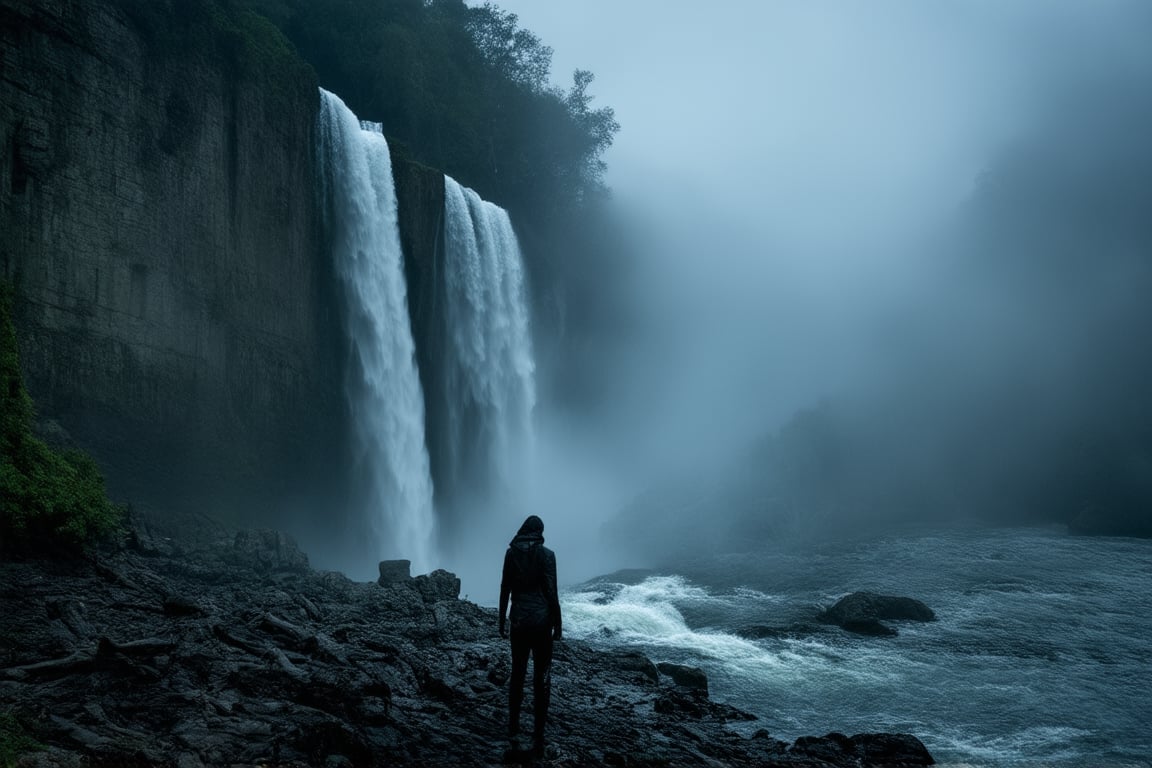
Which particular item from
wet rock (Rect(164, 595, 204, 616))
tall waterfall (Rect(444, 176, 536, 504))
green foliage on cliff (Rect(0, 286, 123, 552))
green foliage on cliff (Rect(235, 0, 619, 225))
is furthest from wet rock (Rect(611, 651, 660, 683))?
green foliage on cliff (Rect(235, 0, 619, 225))

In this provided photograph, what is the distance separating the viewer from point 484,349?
42812 mm

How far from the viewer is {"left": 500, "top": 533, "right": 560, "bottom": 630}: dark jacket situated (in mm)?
8164

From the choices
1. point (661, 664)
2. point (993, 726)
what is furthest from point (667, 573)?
point (993, 726)

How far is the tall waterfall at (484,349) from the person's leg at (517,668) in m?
32.7

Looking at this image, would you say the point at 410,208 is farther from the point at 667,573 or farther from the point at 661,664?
the point at 661,664

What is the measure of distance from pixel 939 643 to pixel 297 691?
57.5 ft

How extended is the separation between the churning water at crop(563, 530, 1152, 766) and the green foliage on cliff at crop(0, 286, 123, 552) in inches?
478

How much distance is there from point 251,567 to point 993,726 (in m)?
18.3

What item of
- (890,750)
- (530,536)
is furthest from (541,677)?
(890,750)

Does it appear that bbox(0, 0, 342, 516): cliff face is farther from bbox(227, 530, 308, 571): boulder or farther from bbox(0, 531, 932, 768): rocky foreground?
bbox(0, 531, 932, 768): rocky foreground

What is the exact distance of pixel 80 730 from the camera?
269 inches

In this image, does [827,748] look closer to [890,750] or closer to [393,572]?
[890,750]

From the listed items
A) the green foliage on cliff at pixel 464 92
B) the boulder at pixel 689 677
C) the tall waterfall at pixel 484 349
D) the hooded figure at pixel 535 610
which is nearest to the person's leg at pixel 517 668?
the hooded figure at pixel 535 610

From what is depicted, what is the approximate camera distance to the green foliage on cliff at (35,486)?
1388 cm
